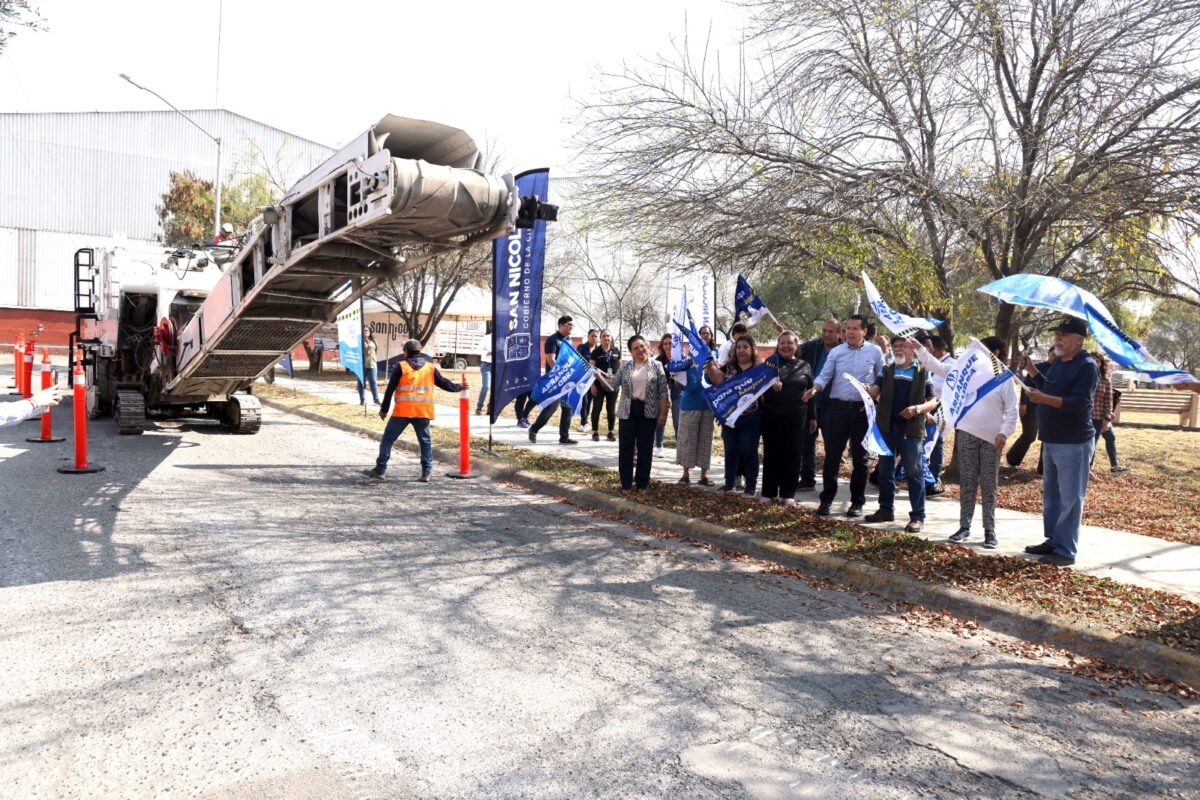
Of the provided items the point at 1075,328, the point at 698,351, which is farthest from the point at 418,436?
the point at 1075,328

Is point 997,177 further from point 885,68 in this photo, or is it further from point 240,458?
point 240,458

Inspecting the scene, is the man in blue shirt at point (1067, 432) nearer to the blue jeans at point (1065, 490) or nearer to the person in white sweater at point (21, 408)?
the blue jeans at point (1065, 490)

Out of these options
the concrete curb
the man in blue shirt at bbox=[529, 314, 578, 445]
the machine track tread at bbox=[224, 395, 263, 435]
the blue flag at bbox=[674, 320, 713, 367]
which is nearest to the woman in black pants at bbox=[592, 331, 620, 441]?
the man in blue shirt at bbox=[529, 314, 578, 445]

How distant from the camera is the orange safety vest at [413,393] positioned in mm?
10523

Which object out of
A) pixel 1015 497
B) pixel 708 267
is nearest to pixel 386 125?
pixel 708 267

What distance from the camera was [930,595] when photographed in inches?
243

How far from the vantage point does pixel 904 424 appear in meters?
8.10

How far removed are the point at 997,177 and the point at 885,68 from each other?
6.36 feet

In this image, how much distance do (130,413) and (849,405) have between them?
34.5 feet

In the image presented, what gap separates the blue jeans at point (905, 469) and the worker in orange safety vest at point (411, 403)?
5.09m

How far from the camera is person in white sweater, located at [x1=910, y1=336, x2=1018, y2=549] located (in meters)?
7.30

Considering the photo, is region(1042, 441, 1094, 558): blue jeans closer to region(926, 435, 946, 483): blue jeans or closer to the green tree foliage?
region(926, 435, 946, 483): blue jeans

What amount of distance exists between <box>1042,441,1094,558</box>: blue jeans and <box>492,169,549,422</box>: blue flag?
271 inches

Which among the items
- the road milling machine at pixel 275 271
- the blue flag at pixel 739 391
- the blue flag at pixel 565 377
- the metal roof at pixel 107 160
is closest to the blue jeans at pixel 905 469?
the blue flag at pixel 739 391
